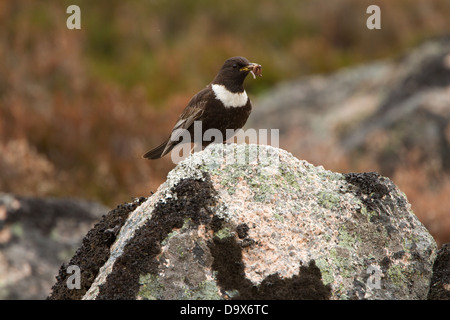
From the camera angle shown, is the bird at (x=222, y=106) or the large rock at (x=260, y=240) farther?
the bird at (x=222, y=106)

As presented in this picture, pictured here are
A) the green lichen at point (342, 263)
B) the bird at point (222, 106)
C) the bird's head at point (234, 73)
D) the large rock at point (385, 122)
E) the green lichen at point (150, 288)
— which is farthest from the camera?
the large rock at point (385, 122)

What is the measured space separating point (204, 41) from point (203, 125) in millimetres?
9740

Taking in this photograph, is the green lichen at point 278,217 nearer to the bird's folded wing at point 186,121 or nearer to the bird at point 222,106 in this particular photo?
the bird at point 222,106

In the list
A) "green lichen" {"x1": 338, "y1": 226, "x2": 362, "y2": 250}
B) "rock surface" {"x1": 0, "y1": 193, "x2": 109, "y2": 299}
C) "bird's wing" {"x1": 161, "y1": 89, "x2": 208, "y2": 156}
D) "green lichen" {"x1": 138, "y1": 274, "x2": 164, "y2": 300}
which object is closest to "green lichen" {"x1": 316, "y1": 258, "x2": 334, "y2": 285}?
"green lichen" {"x1": 338, "y1": 226, "x2": 362, "y2": 250}

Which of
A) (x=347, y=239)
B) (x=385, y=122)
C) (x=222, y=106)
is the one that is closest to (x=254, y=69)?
(x=222, y=106)

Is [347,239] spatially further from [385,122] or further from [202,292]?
[385,122]

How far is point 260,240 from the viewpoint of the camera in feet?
8.66

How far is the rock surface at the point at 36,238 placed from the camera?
4.91m

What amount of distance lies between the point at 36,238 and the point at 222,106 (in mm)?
2230

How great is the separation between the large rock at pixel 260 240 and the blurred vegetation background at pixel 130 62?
15.2 feet

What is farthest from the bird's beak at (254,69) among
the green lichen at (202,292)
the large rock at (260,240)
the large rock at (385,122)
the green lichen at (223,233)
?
the large rock at (385,122)

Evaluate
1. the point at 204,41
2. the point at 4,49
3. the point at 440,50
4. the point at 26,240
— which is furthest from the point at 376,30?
the point at 26,240

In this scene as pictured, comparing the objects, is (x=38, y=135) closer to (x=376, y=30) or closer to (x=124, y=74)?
(x=124, y=74)

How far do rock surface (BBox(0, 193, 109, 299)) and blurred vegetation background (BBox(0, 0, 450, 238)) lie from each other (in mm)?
1724
